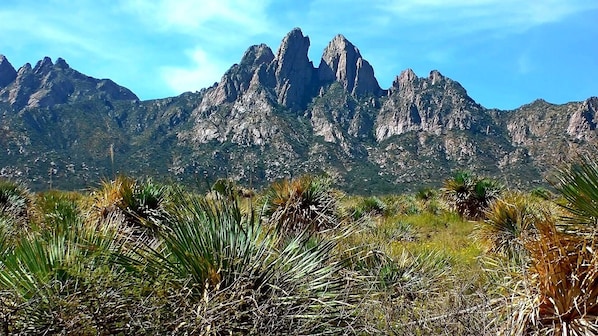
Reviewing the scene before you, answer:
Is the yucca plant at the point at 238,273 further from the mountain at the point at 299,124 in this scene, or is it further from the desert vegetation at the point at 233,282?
the mountain at the point at 299,124

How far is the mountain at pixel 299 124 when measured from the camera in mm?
96750

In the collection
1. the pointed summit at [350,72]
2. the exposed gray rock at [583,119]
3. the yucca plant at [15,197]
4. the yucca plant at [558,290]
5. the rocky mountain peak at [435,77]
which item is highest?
the pointed summit at [350,72]

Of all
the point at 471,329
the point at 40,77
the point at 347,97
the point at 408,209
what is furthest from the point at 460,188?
the point at 40,77

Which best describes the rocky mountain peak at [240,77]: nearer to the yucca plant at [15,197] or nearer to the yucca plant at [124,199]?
the yucca plant at [15,197]

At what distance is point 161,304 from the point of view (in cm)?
367

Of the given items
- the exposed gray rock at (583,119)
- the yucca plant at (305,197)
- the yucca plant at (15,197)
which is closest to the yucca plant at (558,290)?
the yucca plant at (305,197)

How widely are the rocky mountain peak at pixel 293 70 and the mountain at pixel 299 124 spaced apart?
479 mm

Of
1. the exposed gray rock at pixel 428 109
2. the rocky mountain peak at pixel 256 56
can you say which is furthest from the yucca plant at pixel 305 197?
the rocky mountain peak at pixel 256 56

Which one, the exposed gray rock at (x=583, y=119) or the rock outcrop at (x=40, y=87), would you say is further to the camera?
the rock outcrop at (x=40, y=87)

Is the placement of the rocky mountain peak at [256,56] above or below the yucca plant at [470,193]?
above

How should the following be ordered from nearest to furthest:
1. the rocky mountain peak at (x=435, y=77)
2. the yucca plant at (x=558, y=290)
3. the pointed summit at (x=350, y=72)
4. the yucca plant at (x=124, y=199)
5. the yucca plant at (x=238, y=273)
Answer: the yucca plant at (x=238, y=273) → the yucca plant at (x=558, y=290) → the yucca plant at (x=124, y=199) → the rocky mountain peak at (x=435, y=77) → the pointed summit at (x=350, y=72)

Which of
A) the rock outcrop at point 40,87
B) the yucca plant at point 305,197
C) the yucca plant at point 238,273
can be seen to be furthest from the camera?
the rock outcrop at point 40,87

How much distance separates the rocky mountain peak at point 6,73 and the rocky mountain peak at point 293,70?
10449 cm

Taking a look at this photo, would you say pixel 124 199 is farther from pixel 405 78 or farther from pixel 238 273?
pixel 405 78
